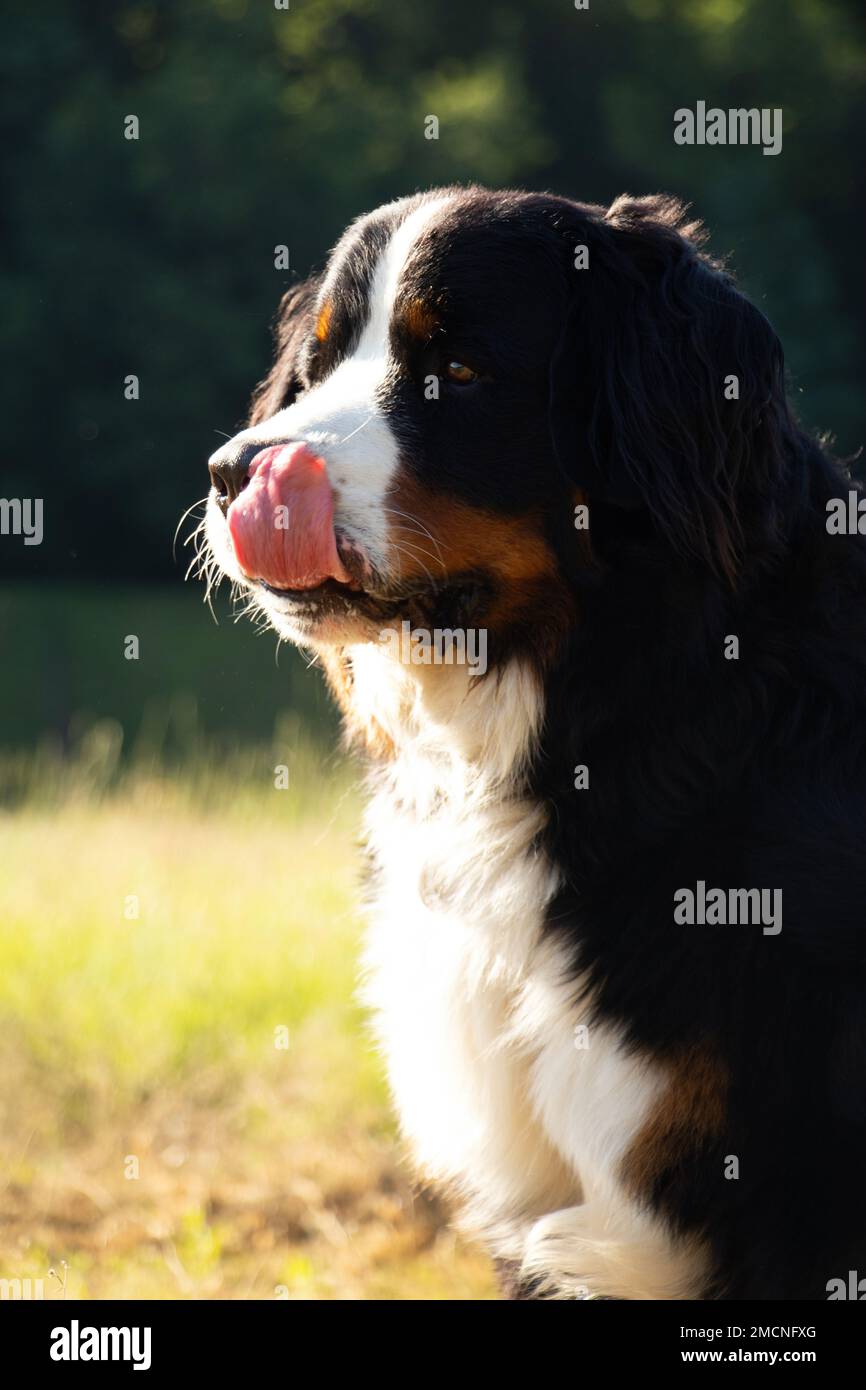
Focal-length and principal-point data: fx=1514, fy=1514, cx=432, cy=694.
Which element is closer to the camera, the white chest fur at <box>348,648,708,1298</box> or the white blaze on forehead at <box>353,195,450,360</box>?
the white chest fur at <box>348,648,708,1298</box>

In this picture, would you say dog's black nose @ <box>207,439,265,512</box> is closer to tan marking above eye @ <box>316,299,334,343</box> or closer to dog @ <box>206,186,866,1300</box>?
dog @ <box>206,186,866,1300</box>

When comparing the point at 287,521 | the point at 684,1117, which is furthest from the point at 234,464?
the point at 684,1117

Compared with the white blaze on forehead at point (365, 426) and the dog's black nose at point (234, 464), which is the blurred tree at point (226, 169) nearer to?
the white blaze on forehead at point (365, 426)

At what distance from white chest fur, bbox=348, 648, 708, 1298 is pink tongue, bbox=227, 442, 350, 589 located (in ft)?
1.15

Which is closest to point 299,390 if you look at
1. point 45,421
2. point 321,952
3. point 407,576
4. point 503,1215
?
point 407,576

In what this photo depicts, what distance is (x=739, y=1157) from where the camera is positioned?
7.97 ft

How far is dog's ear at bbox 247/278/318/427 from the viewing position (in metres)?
3.13

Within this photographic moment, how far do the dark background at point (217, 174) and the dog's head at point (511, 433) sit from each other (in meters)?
16.6

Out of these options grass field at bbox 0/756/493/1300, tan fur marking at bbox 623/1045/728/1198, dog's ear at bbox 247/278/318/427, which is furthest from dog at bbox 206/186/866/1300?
grass field at bbox 0/756/493/1300

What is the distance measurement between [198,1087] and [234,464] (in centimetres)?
267

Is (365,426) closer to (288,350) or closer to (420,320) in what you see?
(420,320)

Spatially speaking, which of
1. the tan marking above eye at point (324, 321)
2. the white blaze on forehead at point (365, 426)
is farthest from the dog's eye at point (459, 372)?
the tan marking above eye at point (324, 321)
